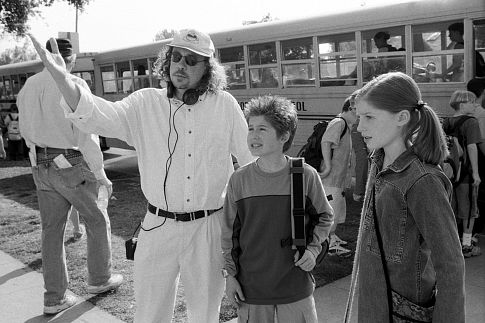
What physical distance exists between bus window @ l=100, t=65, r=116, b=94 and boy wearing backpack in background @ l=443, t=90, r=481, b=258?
10.5m

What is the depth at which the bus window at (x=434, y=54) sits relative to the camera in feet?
23.6

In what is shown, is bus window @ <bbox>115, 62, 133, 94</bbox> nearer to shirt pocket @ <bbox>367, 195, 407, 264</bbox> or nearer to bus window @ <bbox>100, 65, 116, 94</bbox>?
bus window @ <bbox>100, 65, 116, 94</bbox>

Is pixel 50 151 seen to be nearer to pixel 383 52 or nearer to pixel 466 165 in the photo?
pixel 466 165

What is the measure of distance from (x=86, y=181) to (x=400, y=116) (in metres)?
3.33

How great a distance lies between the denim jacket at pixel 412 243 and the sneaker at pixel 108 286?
10.9 feet

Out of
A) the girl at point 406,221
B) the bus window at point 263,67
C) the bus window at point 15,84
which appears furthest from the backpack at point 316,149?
the bus window at point 15,84

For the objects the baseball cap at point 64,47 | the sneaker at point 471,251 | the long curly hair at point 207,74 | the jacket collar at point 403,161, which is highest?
the baseball cap at point 64,47

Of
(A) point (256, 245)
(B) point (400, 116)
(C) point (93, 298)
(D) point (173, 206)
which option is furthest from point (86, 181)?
(B) point (400, 116)

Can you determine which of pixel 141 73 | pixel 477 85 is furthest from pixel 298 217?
pixel 141 73

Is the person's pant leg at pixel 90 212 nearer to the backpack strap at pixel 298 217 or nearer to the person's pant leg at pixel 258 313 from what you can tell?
the person's pant leg at pixel 258 313

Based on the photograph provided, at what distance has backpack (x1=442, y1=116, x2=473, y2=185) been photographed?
5.18m

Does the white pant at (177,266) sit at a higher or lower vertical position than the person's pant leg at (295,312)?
higher

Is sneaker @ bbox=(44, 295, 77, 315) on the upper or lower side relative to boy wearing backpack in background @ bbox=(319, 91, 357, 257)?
lower

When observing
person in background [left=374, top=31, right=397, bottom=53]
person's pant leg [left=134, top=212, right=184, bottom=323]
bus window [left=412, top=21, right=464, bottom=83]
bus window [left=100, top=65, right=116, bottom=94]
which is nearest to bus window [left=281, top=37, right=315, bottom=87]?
person in background [left=374, top=31, right=397, bottom=53]
